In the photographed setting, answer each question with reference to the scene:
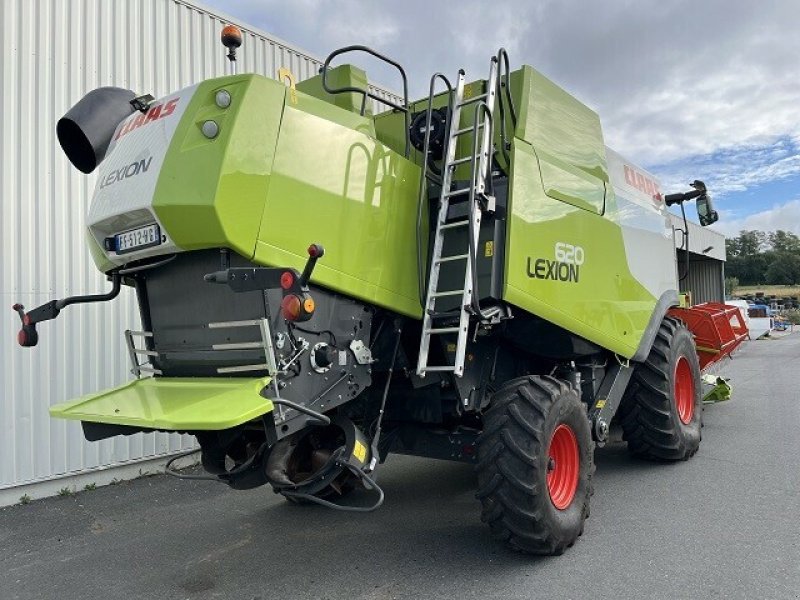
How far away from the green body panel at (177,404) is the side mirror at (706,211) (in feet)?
17.9

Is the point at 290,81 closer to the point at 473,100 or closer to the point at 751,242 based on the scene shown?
the point at 473,100

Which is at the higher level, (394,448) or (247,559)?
(394,448)

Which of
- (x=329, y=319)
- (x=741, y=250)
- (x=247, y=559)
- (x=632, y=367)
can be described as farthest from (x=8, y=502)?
(x=741, y=250)

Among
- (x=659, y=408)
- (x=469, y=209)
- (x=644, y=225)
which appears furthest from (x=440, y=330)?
(x=644, y=225)

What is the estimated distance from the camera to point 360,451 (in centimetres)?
330

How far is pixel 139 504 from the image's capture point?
544 cm

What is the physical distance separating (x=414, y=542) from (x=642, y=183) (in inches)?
155

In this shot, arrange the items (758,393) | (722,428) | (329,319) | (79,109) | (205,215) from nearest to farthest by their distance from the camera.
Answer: (205,215) → (329,319) → (79,109) → (722,428) → (758,393)

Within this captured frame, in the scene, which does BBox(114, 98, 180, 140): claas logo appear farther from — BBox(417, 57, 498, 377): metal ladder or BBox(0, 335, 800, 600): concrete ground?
BBox(0, 335, 800, 600): concrete ground

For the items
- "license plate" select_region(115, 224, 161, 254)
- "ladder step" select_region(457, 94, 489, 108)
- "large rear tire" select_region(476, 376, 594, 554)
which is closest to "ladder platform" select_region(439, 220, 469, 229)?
"ladder step" select_region(457, 94, 489, 108)

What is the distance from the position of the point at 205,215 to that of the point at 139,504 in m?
3.68

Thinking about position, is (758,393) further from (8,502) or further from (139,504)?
(8,502)

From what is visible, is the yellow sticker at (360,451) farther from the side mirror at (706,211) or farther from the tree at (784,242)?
the tree at (784,242)

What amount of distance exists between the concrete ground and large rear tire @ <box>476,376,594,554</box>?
210 millimetres
